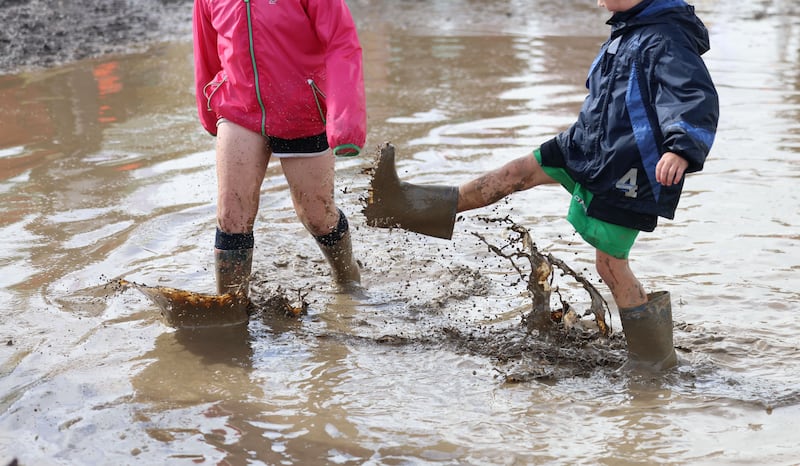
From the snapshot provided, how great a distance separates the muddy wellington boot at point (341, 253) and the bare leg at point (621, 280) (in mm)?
1342

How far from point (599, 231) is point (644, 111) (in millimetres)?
473

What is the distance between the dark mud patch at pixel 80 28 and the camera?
1018 cm

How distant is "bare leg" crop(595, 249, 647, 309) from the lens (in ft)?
11.8

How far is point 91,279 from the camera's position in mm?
4621

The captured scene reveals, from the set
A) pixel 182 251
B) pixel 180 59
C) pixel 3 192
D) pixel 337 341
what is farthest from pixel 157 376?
pixel 180 59

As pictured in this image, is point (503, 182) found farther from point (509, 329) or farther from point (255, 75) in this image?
point (255, 75)

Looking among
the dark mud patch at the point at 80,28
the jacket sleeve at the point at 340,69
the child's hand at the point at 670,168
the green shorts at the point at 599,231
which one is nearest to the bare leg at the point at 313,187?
the jacket sleeve at the point at 340,69

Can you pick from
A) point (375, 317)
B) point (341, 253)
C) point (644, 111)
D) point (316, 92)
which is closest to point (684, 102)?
point (644, 111)

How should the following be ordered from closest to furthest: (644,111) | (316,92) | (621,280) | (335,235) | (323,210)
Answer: (644,111), (621,280), (316,92), (323,210), (335,235)

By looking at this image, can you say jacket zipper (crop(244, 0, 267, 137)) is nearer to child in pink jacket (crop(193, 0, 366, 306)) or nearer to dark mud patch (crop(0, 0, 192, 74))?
child in pink jacket (crop(193, 0, 366, 306))

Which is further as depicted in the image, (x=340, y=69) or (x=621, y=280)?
(x=340, y=69)

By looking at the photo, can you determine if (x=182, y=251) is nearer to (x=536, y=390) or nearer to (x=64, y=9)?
(x=536, y=390)

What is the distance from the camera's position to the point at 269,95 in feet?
12.9

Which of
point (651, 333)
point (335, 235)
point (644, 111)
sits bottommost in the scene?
point (651, 333)
